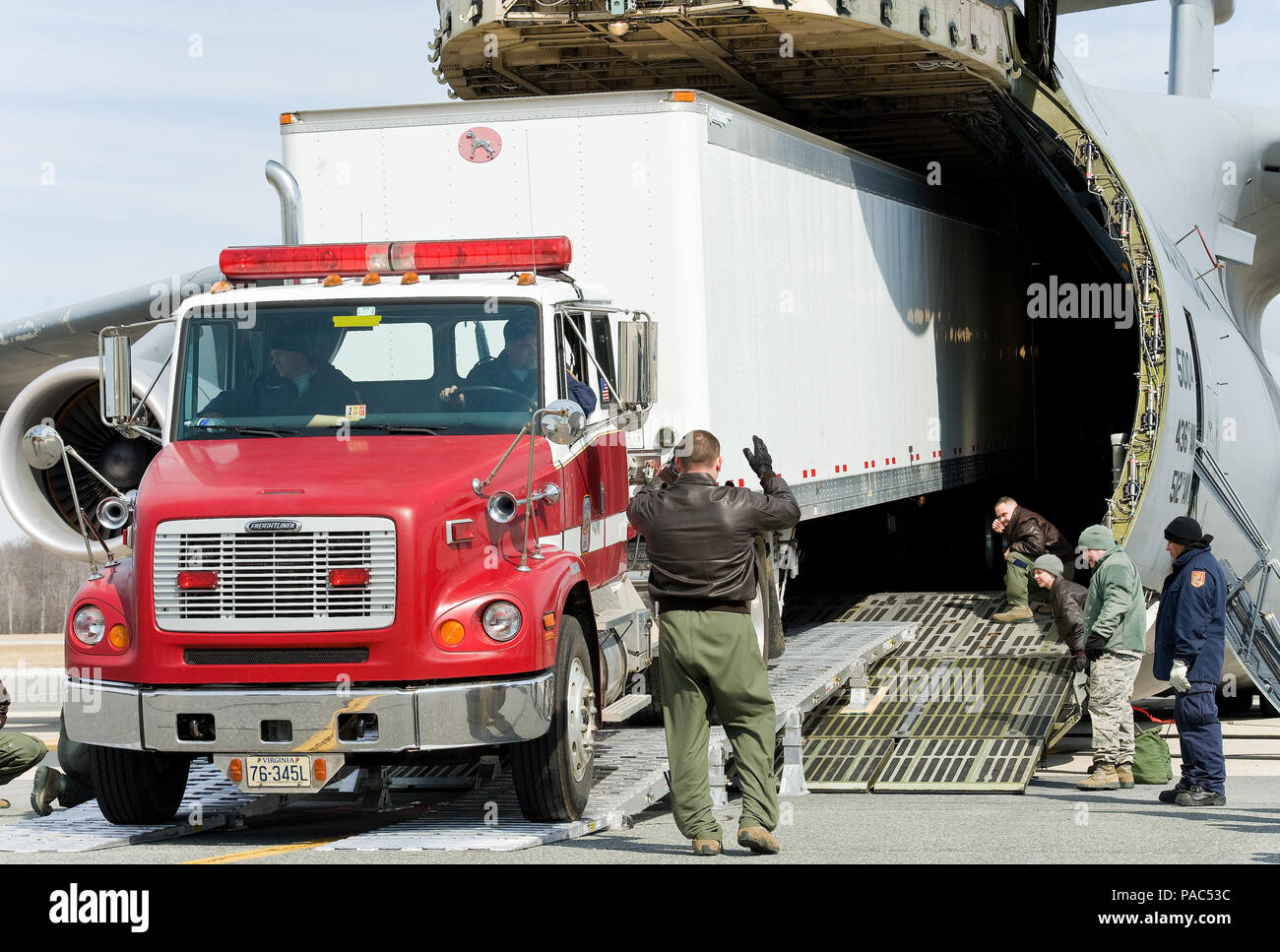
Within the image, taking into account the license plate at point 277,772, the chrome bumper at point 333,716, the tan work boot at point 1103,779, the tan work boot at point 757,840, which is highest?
the chrome bumper at point 333,716

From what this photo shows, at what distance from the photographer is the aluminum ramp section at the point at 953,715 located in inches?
465

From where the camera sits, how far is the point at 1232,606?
16.5 m

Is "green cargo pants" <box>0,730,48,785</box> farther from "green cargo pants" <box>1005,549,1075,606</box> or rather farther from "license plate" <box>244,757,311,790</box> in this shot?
"green cargo pants" <box>1005,549,1075,606</box>

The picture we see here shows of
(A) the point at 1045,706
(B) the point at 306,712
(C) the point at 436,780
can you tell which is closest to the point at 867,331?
(A) the point at 1045,706

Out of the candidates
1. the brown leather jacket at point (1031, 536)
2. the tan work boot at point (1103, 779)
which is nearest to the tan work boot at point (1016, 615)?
the brown leather jacket at point (1031, 536)

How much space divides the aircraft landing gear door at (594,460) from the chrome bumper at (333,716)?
1537mm

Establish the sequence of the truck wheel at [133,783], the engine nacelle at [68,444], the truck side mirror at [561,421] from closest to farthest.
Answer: the truck side mirror at [561,421]
the truck wheel at [133,783]
the engine nacelle at [68,444]

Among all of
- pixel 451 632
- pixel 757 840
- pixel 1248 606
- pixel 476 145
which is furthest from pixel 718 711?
pixel 1248 606

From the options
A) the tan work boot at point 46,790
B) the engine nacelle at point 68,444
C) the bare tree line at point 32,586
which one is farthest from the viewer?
the bare tree line at point 32,586

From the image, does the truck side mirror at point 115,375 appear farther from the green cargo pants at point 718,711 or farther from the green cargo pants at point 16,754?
the green cargo pants at point 718,711

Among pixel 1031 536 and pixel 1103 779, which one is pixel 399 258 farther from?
pixel 1031 536

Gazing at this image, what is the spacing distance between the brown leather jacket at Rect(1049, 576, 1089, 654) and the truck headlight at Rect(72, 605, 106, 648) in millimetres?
7877

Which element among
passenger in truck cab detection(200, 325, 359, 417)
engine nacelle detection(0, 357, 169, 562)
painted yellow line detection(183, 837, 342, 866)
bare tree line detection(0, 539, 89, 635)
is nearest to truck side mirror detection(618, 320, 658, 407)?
passenger in truck cab detection(200, 325, 359, 417)
